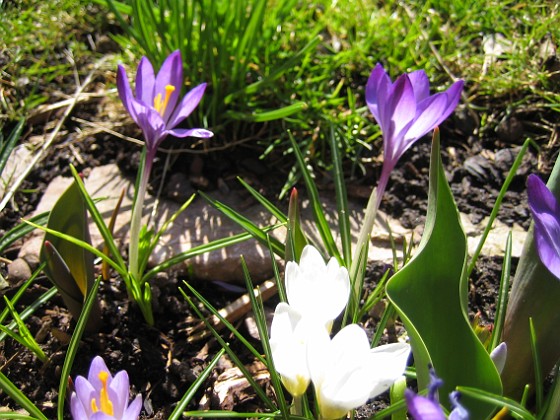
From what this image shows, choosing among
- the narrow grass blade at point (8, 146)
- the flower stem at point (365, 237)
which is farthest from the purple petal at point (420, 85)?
the narrow grass blade at point (8, 146)

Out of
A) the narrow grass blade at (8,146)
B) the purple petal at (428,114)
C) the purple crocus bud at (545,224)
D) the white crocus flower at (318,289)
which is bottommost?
the white crocus flower at (318,289)

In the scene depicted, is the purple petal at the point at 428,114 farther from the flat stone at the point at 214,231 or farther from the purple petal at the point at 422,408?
the purple petal at the point at 422,408

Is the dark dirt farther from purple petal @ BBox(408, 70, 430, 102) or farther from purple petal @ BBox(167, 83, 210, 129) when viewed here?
purple petal @ BBox(408, 70, 430, 102)

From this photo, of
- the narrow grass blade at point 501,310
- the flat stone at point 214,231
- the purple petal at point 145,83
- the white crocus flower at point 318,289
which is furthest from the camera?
the flat stone at point 214,231

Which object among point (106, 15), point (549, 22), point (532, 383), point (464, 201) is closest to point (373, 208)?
point (532, 383)

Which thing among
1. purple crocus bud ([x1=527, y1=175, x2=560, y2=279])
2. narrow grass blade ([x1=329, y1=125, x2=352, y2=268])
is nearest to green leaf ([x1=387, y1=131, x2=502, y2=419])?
purple crocus bud ([x1=527, y1=175, x2=560, y2=279])

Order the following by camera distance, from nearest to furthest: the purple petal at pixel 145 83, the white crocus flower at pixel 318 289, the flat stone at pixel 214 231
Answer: the white crocus flower at pixel 318 289 < the purple petal at pixel 145 83 < the flat stone at pixel 214 231

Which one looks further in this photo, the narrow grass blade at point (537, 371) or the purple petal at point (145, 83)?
the purple petal at point (145, 83)

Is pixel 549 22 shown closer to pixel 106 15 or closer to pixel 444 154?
pixel 444 154
